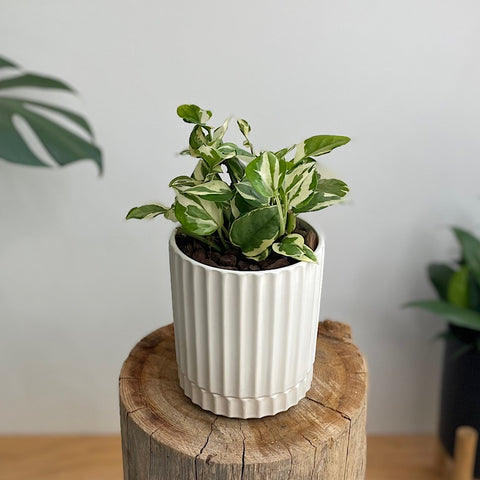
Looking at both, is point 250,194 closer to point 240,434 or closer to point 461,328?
point 240,434

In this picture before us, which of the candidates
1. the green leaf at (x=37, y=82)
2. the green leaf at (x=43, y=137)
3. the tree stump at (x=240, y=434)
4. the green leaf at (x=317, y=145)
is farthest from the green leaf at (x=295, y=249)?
the green leaf at (x=37, y=82)

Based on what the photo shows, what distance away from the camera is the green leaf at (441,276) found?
1.68 metres

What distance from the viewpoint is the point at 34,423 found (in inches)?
76.8

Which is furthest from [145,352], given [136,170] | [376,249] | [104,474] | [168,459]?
[104,474]

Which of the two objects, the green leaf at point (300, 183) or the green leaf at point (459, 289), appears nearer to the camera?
the green leaf at point (300, 183)

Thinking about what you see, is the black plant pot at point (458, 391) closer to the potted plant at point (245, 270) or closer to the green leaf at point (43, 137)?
the potted plant at point (245, 270)

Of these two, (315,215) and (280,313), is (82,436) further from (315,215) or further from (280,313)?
(280,313)

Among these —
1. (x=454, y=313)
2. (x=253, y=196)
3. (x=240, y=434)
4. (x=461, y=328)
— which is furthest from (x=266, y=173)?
(x=461, y=328)

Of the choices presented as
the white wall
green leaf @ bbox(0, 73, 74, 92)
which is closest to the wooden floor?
the white wall

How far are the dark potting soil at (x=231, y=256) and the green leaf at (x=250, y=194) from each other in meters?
0.08

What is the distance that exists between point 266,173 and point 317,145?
0.10m

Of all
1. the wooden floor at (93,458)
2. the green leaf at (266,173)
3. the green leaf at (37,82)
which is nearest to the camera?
the green leaf at (266,173)

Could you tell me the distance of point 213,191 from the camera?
81cm

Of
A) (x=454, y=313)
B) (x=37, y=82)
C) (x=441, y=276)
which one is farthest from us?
(x=441, y=276)
